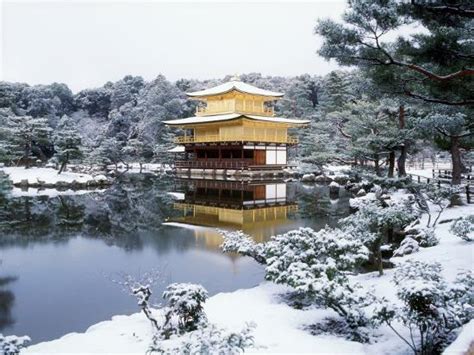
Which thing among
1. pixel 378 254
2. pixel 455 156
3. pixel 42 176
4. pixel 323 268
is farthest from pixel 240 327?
pixel 42 176

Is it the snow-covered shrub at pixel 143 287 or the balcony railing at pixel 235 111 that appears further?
the balcony railing at pixel 235 111

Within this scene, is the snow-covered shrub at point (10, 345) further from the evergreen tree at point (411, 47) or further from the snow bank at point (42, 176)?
the snow bank at point (42, 176)

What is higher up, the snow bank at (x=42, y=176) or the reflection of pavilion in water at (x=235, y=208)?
the snow bank at (x=42, y=176)

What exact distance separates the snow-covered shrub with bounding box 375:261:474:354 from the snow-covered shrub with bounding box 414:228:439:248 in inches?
163

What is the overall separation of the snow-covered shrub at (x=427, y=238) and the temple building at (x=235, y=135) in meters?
19.1

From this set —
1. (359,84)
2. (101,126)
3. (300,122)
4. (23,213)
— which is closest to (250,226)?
(359,84)

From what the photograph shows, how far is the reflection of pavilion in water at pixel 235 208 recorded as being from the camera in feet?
37.6

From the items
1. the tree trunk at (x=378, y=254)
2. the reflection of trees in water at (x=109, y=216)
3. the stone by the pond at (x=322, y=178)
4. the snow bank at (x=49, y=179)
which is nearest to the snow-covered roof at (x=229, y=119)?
the stone by the pond at (x=322, y=178)

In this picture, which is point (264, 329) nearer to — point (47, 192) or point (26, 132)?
point (47, 192)

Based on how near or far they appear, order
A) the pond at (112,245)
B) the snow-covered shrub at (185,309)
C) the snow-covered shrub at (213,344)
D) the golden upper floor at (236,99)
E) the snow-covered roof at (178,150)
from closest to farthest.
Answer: the snow-covered shrub at (213,344) < the snow-covered shrub at (185,309) < the pond at (112,245) < the golden upper floor at (236,99) < the snow-covered roof at (178,150)

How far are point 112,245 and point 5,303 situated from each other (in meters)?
3.69

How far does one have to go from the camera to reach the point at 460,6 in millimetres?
5180

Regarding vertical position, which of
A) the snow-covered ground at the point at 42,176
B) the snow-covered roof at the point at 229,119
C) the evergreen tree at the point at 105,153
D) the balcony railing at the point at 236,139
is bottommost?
the snow-covered ground at the point at 42,176

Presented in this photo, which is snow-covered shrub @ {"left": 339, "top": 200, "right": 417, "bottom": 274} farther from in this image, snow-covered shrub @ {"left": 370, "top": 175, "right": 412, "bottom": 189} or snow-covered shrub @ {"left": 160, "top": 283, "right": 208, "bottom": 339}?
snow-covered shrub @ {"left": 370, "top": 175, "right": 412, "bottom": 189}
